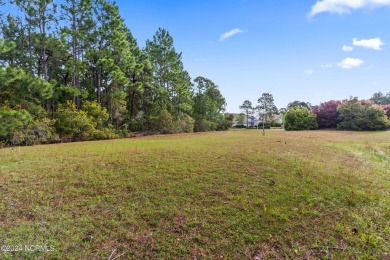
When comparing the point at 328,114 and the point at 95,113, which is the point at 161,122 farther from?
the point at 328,114

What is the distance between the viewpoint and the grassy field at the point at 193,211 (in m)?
3.04

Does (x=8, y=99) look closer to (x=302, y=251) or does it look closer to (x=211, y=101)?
Result: (x=302, y=251)

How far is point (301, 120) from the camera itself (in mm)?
36469

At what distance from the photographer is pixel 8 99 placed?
12844mm

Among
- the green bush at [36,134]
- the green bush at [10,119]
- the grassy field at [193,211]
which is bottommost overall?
the grassy field at [193,211]

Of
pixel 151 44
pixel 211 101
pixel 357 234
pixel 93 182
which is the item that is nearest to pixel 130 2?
pixel 93 182

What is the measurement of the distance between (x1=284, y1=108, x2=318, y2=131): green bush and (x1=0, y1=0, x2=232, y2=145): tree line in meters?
22.2

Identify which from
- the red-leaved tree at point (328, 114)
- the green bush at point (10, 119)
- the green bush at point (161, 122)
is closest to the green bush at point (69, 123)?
the green bush at point (10, 119)

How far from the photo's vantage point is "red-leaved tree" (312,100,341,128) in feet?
115

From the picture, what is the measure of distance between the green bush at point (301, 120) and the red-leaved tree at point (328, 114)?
125cm

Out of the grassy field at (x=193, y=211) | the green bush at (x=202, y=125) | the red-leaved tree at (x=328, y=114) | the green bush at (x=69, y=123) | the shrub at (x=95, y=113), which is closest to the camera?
the grassy field at (x=193, y=211)

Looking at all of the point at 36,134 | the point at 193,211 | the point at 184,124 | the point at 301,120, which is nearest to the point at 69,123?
the point at 36,134

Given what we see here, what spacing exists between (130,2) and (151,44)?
54.9 ft

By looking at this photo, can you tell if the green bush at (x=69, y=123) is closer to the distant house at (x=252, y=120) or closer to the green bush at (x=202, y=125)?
the green bush at (x=202, y=125)
